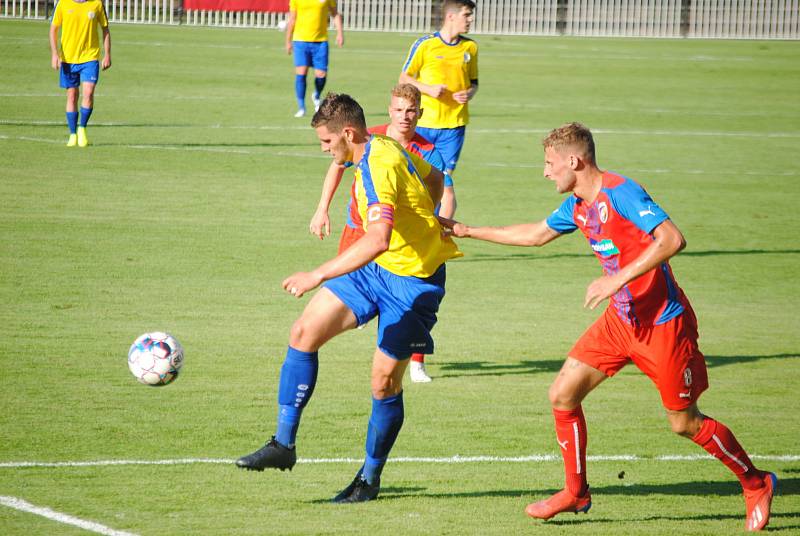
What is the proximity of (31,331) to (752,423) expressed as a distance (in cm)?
574

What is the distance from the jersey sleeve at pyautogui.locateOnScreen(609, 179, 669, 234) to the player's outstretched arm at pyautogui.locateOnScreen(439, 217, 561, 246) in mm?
673

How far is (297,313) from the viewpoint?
1084 centimetres

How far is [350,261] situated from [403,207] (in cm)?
65

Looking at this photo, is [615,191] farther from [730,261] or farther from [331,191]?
[730,261]

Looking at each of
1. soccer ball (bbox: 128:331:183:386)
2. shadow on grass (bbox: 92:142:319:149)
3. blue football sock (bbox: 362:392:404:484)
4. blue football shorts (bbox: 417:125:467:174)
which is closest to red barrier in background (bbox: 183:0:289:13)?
shadow on grass (bbox: 92:142:319:149)

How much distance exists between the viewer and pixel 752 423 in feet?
26.9

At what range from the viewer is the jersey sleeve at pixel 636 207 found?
19.0 feet

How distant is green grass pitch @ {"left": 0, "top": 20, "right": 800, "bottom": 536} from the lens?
21.4ft

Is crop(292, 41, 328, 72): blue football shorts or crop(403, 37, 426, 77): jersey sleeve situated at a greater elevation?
crop(403, 37, 426, 77): jersey sleeve

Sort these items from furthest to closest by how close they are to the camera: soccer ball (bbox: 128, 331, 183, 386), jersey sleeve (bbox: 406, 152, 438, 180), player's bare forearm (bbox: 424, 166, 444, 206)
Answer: soccer ball (bbox: 128, 331, 183, 386)
player's bare forearm (bbox: 424, 166, 444, 206)
jersey sleeve (bbox: 406, 152, 438, 180)

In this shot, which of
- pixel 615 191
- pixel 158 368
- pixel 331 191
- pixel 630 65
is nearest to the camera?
pixel 615 191

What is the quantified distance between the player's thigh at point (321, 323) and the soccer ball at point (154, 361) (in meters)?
1.08

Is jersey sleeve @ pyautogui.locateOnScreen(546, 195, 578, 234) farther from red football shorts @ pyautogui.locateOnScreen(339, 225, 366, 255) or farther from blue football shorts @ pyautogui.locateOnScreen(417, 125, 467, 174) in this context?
blue football shorts @ pyautogui.locateOnScreen(417, 125, 467, 174)

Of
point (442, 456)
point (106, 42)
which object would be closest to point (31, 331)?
point (442, 456)
